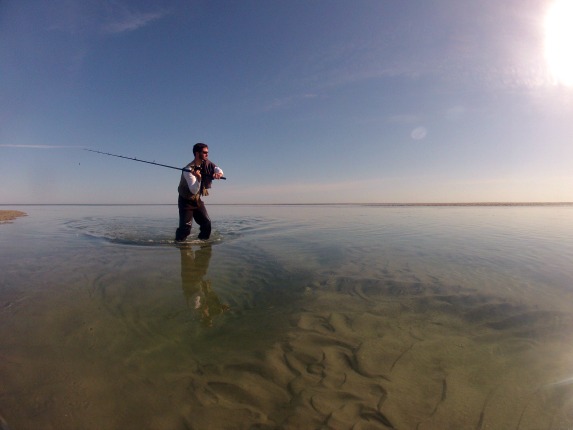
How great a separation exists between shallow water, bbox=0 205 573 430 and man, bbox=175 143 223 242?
3.47 meters

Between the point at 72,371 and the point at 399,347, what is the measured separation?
3.09m

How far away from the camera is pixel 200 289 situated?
15.1 ft

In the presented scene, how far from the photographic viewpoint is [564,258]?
682 cm

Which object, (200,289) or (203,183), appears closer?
(200,289)

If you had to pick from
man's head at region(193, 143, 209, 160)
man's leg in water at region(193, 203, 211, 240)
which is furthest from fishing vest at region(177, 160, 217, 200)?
man's leg in water at region(193, 203, 211, 240)

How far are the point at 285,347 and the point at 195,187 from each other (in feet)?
23.1

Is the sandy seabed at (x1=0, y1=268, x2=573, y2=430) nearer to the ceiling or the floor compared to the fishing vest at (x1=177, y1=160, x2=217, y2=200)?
nearer to the floor

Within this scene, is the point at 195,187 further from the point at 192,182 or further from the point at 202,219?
the point at 202,219

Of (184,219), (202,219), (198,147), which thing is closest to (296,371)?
(184,219)

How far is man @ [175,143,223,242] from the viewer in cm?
894

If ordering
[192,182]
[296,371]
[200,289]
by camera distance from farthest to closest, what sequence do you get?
[192,182]
[200,289]
[296,371]

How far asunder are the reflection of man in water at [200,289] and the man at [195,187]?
2344 millimetres

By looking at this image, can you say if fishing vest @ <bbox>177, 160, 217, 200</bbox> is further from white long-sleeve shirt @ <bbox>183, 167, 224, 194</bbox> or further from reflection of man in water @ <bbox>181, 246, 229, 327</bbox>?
Result: reflection of man in water @ <bbox>181, 246, 229, 327</bbox>

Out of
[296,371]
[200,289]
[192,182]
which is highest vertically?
[192,182]
